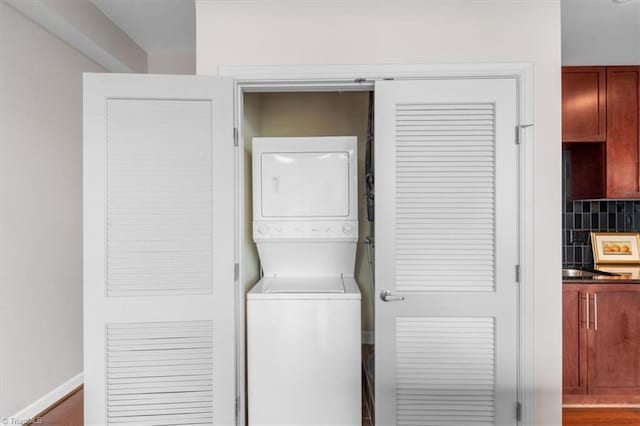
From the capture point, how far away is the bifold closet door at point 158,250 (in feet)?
6.21

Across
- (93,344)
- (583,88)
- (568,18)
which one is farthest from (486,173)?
(93,344)

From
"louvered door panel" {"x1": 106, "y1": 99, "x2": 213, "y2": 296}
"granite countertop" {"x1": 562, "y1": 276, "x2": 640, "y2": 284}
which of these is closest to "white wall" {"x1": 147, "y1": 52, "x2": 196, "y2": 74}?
"louvered door panel" {"x1": 106, "y1": 99, "x2": 213, "y2": 296}

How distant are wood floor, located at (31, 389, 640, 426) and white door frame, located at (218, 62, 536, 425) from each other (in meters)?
0.85

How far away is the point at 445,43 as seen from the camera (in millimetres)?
2080

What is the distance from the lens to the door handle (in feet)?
6.70

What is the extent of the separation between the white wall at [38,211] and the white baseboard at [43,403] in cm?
4

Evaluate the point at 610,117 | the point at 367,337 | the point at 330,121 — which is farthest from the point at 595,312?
the point at 330,121

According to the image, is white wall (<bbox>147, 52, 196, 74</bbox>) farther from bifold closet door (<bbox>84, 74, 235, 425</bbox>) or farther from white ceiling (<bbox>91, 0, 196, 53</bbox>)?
bifold closet door (<bbox>84, 74, 235, 425</bbox>)

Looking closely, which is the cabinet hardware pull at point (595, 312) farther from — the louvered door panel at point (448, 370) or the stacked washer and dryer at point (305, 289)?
the stacked washer and dryer at point (305, 289)

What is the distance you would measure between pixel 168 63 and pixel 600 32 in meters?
3.53

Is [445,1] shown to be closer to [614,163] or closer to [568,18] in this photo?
[568,18]

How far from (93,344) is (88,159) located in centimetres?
95

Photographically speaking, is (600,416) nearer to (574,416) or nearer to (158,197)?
(574,416)

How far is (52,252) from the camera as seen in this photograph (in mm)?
2580
